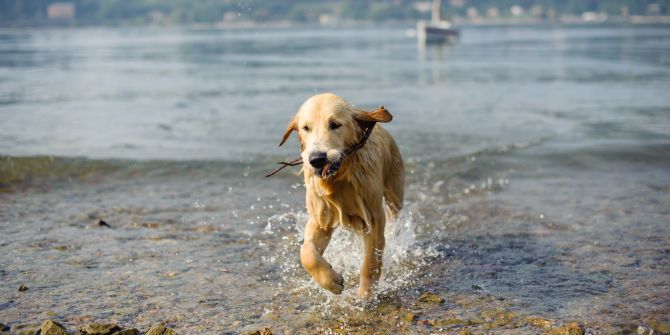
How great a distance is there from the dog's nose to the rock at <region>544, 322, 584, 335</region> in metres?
2.16

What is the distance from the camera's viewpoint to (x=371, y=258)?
5.87m

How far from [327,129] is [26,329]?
9.02 feet

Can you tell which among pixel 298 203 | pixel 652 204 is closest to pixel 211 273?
pixel 298 203

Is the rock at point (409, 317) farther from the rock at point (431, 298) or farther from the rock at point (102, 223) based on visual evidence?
the rock at point (102, 223)

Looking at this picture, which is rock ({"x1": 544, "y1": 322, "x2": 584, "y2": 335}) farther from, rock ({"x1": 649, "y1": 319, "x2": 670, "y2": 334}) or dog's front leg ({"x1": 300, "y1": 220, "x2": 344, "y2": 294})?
dog's front leg ({"x1": 300, "y1": 220, "x2": 344, "y2": 294})

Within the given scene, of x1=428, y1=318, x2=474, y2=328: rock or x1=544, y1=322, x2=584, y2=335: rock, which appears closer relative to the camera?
x1=544, y1=322, x2=584, y2=335: rock

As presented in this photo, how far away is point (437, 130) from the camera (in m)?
16.4

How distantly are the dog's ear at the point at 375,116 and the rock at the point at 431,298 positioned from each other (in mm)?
1630

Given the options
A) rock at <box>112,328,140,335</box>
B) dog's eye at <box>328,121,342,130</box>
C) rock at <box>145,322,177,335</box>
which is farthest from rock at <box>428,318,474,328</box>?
rock at <box>112,328,140,335</box>

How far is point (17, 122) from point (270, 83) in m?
14.6

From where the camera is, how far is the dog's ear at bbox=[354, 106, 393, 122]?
5418mm

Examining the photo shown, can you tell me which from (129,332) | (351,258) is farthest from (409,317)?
(129,332)

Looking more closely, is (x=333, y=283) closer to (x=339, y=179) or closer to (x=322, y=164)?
(x=339, y=179)

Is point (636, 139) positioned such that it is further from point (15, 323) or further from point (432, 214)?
point (15, 323)
